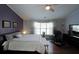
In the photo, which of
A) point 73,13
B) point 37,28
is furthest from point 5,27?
point 73,13

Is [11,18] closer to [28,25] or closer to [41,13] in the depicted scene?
[28,25]

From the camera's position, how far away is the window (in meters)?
2.72

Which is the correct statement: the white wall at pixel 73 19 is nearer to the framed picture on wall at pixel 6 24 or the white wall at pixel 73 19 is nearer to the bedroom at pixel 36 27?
the bedroom at pixel 36 27

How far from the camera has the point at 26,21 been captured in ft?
8.96

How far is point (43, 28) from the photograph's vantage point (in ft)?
9.02

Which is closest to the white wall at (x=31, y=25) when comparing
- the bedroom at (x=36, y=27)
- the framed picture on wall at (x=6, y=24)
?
A: the bedroom at (x=36, y=27)

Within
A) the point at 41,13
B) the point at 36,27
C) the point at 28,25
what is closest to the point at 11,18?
the point at 28,25

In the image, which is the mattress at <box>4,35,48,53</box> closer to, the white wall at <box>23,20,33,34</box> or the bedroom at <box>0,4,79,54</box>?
the bedroom at <box>0,4,79,54</box>

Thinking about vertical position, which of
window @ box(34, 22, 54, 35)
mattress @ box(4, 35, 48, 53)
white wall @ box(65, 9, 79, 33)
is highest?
white wall @ box(65, 9, 79, 33)

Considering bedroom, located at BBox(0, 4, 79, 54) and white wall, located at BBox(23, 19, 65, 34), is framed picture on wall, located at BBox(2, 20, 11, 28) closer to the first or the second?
bedroom, located at BBox(0, 4, 79, 54)

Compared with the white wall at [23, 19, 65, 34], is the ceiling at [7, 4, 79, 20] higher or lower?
higher

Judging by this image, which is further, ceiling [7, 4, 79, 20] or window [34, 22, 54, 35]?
window [34, 22, 54, 35]

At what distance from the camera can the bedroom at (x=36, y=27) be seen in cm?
264

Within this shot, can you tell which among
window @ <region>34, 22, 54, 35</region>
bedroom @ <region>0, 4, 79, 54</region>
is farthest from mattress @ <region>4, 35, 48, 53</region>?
window @ <region>34, 22, 54, 35</region>
